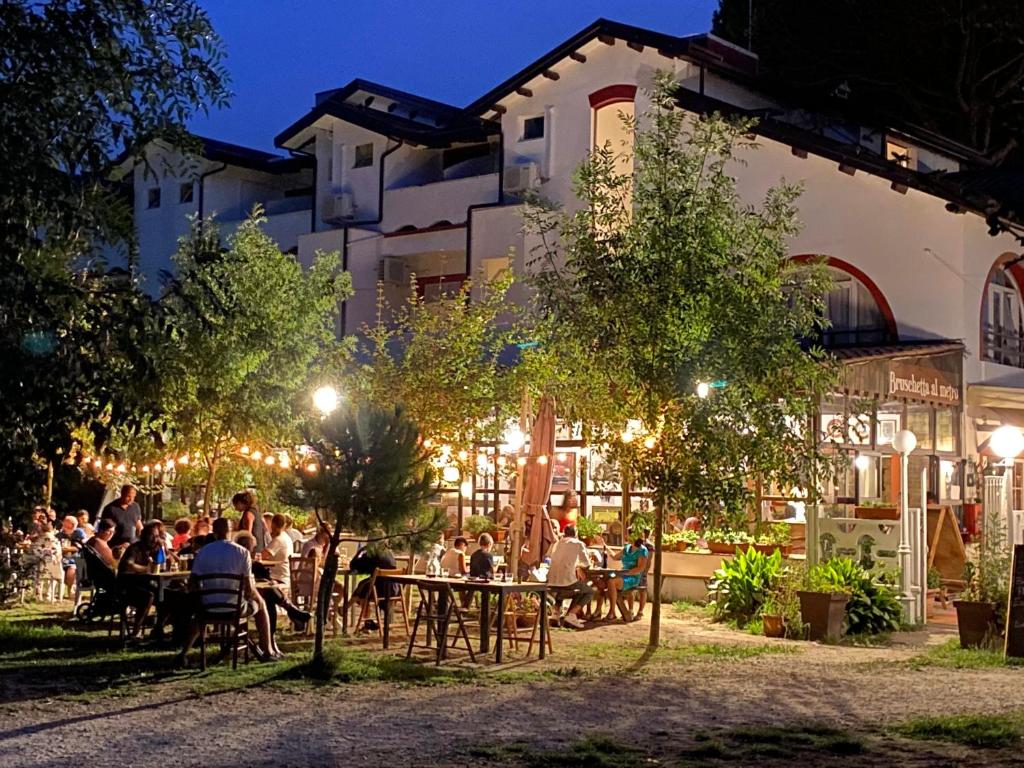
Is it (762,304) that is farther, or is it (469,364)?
(469,364)

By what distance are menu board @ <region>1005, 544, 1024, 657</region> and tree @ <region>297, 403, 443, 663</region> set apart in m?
5.48

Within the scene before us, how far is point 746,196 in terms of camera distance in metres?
26.0

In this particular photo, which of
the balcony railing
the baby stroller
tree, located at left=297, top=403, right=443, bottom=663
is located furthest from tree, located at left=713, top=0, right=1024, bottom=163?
tree, located at left=297, top=403, right=443, bottom=663

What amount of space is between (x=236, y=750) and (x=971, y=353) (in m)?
19.5

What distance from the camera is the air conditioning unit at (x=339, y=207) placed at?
3528 cm

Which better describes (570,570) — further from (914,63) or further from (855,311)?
(914,63)

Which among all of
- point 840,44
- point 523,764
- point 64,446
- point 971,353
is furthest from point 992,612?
point 840,44

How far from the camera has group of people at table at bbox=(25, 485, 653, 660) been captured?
41.7 feet

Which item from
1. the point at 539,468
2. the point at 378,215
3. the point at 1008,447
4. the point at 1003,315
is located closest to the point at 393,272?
the point at 378,215

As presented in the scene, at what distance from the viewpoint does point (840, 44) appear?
120 ft

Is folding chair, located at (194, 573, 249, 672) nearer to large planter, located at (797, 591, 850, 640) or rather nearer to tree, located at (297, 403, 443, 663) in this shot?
tree, located at (297, 403, 443, 663)

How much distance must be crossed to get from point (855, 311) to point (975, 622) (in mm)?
12131

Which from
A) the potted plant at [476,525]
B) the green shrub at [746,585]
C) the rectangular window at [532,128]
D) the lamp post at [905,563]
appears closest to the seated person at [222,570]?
the green shrub at [746,585]

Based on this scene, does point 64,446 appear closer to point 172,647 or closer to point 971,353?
point 172,647
